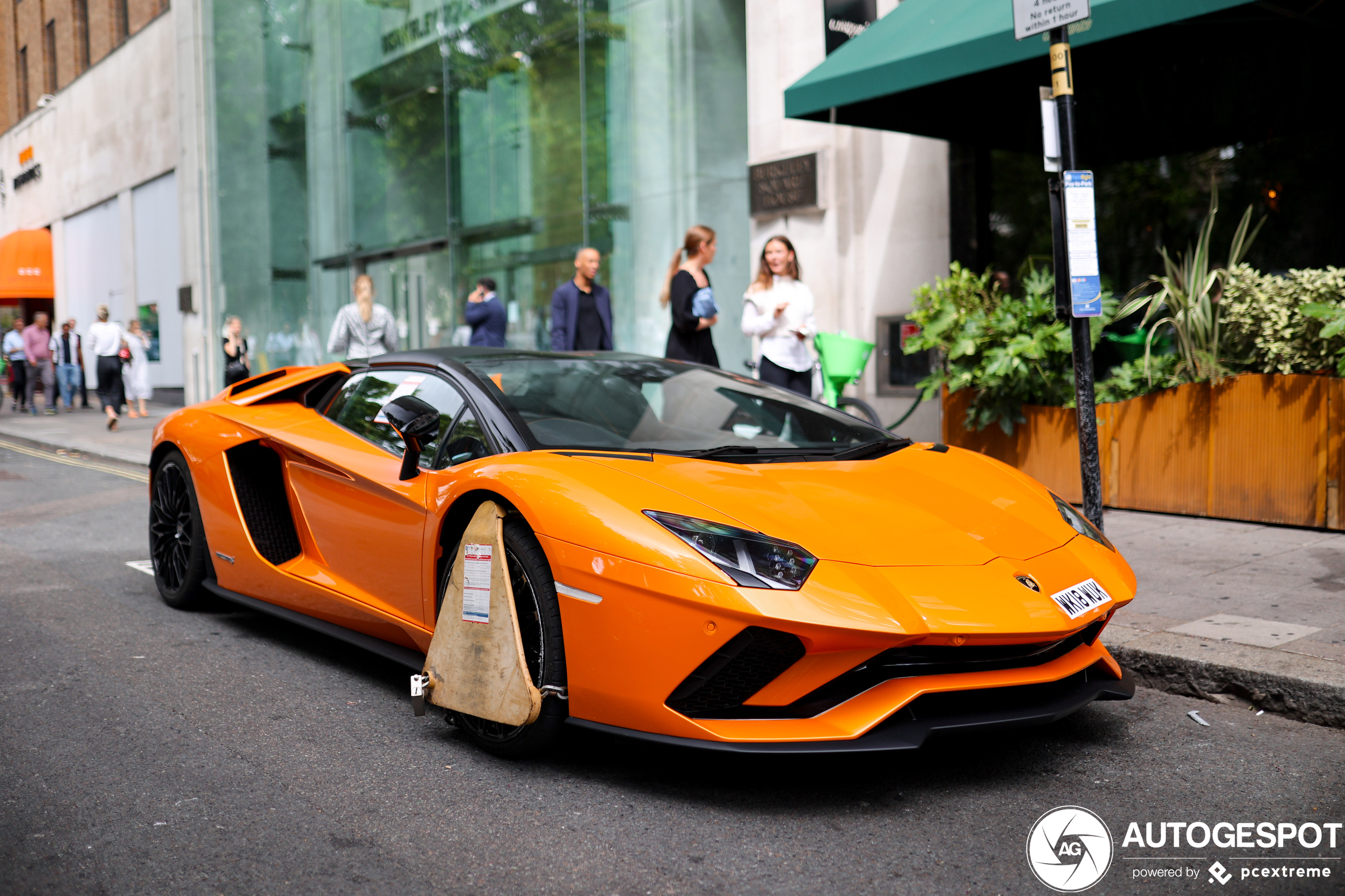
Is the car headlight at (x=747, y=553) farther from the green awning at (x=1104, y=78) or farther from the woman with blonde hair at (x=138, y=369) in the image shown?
the woman with blonde hair at (x=138, y=369)

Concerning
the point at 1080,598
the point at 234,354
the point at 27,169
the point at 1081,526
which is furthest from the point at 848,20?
the point at 27,169

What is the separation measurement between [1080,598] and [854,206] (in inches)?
294

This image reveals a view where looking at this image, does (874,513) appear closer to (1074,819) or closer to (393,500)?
(1074,819)

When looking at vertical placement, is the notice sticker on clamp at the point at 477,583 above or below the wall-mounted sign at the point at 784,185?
below

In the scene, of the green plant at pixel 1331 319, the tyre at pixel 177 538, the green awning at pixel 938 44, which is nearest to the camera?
the tyre at pixel 177 538

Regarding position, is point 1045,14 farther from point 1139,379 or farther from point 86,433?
point 86,433

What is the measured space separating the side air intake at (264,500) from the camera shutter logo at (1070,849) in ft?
9.50

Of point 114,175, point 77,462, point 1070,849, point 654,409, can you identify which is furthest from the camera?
point 114,175

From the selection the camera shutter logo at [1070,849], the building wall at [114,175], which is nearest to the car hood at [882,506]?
the camera shutter logo at [1070,849]

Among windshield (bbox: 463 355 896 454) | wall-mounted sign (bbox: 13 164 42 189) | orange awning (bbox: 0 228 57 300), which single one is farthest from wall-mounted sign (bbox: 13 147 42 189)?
windshield (bbox: 463 355 896 454)

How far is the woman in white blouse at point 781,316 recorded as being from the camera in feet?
25.7

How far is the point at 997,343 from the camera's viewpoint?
7383 millimetres

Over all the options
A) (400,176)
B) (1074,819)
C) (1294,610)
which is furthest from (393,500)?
(400,176)

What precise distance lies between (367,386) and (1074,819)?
9.55ft
